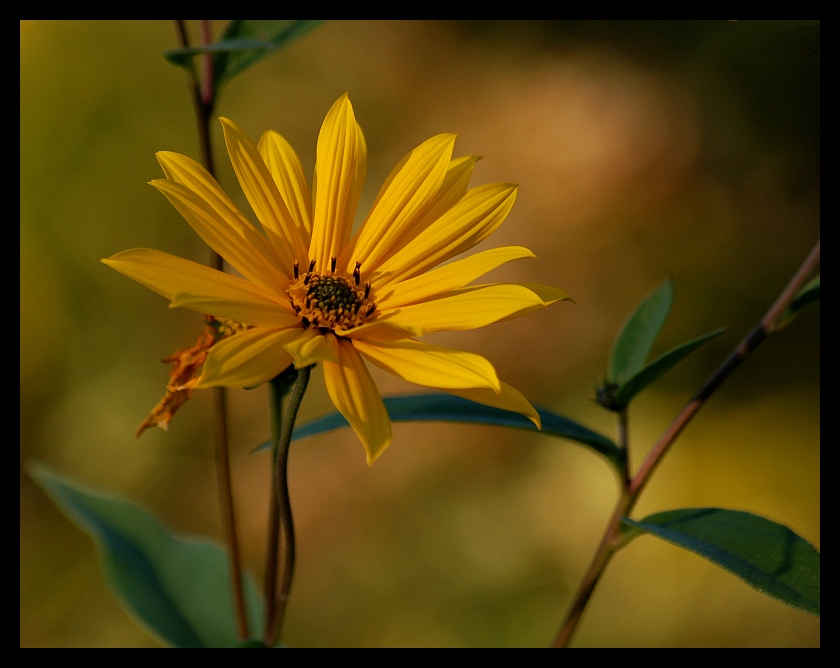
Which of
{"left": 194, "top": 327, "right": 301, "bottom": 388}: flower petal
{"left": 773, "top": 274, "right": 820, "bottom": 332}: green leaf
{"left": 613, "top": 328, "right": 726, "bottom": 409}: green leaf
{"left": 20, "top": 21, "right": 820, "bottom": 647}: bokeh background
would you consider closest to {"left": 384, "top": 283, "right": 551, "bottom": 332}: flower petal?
{"left": 194, "top": 327, "right": 301, "bottom": 388}: flower petal

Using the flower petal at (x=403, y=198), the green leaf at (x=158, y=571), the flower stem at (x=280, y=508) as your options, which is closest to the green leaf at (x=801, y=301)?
the flower petal at (x=403, y=198)

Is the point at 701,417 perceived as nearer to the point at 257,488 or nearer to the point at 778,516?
the point at 778,516

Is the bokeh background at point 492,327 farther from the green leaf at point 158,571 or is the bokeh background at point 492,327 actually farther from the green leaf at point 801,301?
the green leaf at point 801,301

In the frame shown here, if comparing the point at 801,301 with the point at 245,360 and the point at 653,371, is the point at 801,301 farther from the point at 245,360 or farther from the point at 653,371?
the point at 245,360

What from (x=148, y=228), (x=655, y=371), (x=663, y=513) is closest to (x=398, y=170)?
(x=655, y=371)

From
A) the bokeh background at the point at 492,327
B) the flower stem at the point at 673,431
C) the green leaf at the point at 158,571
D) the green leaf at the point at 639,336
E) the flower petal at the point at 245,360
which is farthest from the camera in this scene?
the bokeh background at the point at 492,327

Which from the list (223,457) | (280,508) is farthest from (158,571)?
(280,508)
